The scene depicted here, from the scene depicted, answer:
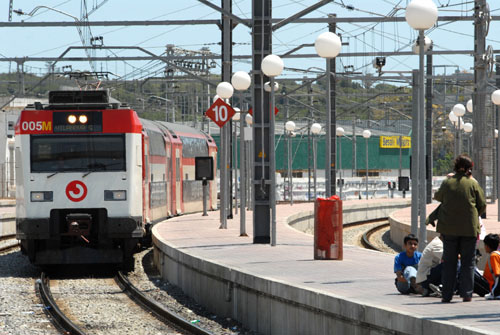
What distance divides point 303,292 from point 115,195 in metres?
9.26

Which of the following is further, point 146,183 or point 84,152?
point 146,183

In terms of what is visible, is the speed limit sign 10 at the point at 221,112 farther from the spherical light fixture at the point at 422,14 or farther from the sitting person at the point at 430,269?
the sitting person at the point at 430,269

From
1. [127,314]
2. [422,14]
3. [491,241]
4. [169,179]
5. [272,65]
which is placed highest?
[422,14]

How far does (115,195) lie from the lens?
19781mm

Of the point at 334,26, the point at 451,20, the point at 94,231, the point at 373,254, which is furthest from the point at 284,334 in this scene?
the point at 334,26

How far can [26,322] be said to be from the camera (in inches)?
551

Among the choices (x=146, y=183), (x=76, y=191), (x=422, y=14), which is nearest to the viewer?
(x=422, y=14)

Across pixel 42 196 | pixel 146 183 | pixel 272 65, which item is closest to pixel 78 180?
pixel 42 196

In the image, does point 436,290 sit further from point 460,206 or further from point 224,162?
point 224,162

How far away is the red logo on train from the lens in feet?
64.5

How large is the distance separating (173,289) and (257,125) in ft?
13.9

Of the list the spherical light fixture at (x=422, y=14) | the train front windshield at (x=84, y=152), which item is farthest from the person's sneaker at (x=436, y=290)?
the train front windshield at (x=84, y=152)

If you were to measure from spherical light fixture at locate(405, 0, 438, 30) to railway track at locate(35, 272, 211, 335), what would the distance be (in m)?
4.78

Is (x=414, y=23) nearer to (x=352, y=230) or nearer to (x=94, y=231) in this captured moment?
(x=94, y=231)
